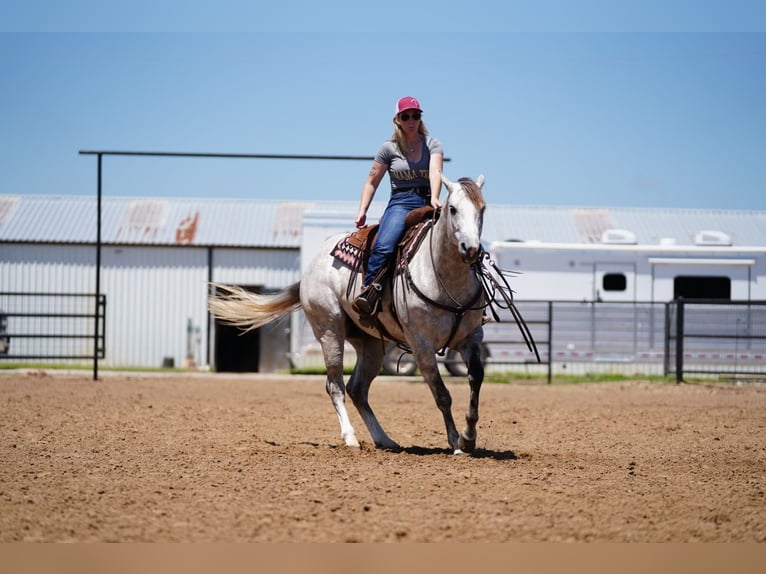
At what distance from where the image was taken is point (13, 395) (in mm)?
12906

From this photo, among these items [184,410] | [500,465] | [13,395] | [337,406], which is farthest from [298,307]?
[13,395]

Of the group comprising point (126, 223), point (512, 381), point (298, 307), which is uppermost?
point (126, 223)

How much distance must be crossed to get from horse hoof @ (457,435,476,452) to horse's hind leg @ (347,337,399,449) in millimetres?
963

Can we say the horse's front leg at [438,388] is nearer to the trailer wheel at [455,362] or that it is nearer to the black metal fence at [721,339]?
the trailer wheel at [455,362]

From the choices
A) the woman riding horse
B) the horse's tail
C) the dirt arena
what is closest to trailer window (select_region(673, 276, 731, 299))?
the dirt arena

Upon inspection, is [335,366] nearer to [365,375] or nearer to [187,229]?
[365,375]

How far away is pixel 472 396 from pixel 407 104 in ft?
7.98

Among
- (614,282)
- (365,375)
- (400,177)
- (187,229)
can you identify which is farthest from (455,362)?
(400,177)

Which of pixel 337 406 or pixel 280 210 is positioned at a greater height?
pixel 280 210

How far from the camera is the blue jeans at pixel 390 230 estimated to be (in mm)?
7441

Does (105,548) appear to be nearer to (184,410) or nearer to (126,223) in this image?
(184,410)

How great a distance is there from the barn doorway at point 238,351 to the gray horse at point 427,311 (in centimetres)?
1740

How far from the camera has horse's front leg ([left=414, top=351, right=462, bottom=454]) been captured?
707cm

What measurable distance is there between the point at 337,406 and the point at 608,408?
5.17 meters
